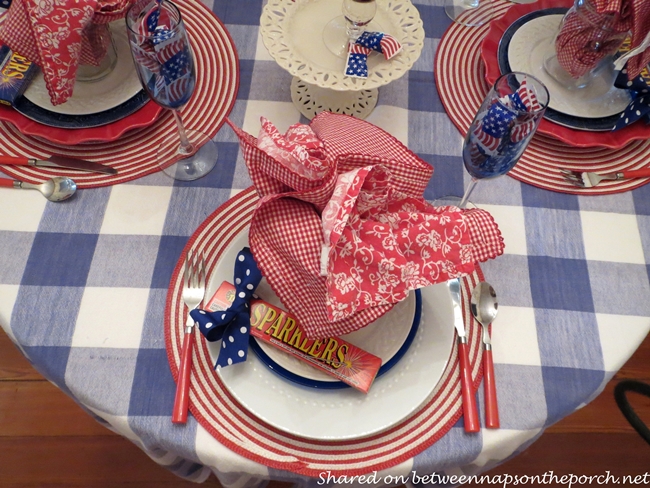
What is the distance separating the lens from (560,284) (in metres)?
0.66

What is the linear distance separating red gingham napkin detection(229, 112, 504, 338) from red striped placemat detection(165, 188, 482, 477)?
0.15 metres

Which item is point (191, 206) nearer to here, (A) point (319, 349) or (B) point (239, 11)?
(A) point (319, 349)

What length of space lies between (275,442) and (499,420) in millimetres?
264

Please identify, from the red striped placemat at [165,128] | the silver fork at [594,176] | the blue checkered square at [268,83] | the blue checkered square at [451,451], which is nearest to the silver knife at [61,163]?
the red striped placemat at [165,128]

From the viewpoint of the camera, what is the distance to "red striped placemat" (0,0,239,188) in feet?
2.32

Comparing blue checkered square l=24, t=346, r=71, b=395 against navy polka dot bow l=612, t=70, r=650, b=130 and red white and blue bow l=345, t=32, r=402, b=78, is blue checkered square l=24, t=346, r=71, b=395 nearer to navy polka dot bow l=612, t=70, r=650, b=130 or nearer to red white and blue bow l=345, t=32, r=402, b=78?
red white and blue bow l=345, t=32, r=402, b=78

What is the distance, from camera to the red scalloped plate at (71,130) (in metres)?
0.70

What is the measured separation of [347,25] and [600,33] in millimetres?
360

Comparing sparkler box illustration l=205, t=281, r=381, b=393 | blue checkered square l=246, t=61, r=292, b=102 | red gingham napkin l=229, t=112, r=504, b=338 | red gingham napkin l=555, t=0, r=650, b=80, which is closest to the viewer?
red gingham napkin l=229, t=112, r=504, b=338

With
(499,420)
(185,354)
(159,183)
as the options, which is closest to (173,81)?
(159,183)

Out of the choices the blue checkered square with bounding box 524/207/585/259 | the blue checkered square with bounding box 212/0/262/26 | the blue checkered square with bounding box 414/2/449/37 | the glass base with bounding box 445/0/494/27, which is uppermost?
the glass base with bounding box 445/0/494/27

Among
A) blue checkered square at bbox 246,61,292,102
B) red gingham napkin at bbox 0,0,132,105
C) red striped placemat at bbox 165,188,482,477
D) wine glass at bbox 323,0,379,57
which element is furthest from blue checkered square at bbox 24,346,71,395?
wine glass at bbox 323,0,379,57

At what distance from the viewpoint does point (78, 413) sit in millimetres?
1214

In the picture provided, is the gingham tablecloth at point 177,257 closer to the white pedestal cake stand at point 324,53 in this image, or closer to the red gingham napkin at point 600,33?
the white pedestal cake stand at point 324,53
